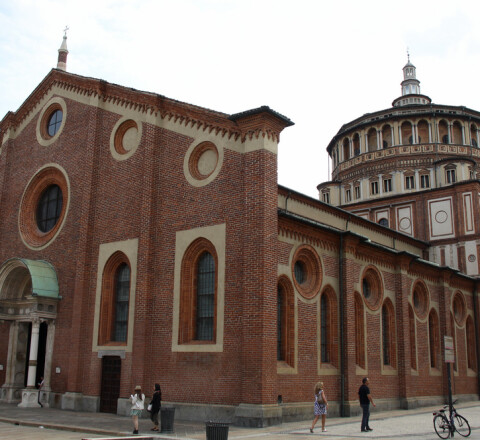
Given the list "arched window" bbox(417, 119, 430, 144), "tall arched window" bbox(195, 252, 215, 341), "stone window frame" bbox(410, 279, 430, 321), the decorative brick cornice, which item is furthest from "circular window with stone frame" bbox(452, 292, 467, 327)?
the decorative brick cornice

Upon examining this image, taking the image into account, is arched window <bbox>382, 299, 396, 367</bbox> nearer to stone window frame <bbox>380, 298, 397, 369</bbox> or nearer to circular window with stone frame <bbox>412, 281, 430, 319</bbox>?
stone window frame <bbox>380, 298, 397, 369</bbox>

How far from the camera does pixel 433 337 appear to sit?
28500 millimetres

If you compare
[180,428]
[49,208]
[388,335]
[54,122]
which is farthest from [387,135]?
[180,428]

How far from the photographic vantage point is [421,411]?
76.3 feet

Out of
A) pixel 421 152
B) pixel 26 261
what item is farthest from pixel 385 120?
pixel 26 261

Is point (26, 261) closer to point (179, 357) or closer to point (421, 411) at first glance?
point (179, 357)

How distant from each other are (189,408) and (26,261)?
980 cm

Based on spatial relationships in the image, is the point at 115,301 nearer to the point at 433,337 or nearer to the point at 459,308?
the point at 433,337

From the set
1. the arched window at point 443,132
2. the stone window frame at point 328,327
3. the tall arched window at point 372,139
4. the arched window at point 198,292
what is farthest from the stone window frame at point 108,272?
the arched window at point 443,132

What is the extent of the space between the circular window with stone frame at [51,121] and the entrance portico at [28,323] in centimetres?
603

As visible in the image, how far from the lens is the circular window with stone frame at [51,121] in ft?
85.8

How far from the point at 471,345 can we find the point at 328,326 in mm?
14347

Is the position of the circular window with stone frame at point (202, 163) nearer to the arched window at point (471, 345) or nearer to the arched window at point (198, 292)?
the arched window at point (198, 292)

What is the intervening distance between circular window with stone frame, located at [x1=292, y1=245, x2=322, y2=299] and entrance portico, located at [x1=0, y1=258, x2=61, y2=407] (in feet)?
32.2
